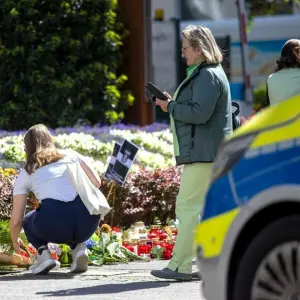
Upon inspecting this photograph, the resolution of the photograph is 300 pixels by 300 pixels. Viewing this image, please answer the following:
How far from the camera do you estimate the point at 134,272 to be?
9.55 metres

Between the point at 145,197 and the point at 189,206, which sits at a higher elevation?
the point at 189,206

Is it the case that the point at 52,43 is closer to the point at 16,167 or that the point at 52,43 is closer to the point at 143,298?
the point at 16,167

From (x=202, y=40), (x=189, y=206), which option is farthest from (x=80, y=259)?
(x=202, y=40)

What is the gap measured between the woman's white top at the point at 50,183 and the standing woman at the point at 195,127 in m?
1.08

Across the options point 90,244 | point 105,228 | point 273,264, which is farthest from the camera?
point 105,228

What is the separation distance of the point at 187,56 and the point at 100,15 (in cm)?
941

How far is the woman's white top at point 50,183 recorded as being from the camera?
9.45 meters

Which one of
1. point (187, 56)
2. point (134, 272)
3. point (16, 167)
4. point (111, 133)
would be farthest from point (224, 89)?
point (111, 133)

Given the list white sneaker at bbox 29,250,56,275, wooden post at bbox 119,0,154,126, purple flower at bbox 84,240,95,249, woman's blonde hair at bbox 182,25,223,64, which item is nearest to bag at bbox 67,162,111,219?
white sneaker at bbox 29,250,56,275

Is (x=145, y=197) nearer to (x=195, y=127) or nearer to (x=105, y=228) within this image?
(x=105, y=228)

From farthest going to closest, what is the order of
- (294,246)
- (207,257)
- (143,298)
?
(143,298) < (207,257) < (294,246)

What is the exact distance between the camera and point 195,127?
872 centimetres

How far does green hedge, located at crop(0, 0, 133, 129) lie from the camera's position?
704 inches

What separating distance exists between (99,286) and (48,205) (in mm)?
1048
